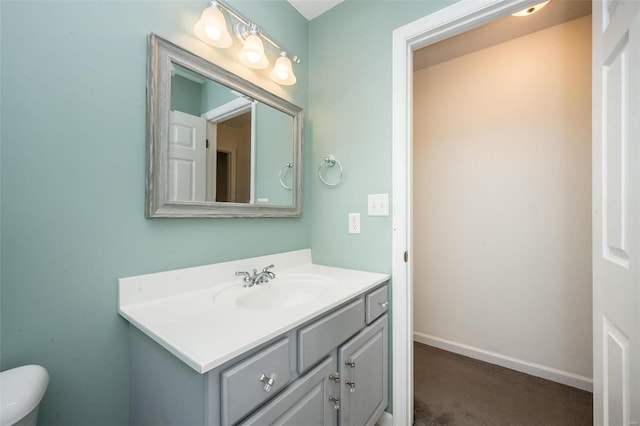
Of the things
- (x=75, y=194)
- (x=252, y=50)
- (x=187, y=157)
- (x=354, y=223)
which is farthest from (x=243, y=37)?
(x=354, y=223)

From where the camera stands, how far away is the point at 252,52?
124 centimetres

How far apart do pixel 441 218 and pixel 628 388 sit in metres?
1.52

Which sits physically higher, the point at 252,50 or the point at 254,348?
the point at 252,50

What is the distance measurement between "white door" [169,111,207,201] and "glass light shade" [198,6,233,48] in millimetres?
356

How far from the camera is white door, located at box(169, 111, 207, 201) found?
1.03m

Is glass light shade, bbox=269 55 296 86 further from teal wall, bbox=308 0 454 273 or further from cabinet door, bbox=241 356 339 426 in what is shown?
cabinet door, bbox=241 356 339 426

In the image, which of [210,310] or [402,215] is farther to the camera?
[402,215]

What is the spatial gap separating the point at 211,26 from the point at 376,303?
146 centimetres

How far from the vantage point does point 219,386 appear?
24.1 inches

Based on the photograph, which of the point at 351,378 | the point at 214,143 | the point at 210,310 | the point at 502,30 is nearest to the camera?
the point at 210,310

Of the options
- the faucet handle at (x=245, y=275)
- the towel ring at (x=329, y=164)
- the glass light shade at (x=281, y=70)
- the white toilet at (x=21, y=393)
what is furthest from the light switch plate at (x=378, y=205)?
the white toilet at (x=21, y=393)

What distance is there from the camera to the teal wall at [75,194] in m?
0.72

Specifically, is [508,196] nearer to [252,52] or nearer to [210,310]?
[252,52]

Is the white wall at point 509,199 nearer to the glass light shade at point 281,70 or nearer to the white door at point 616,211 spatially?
the white door at point 616,211
